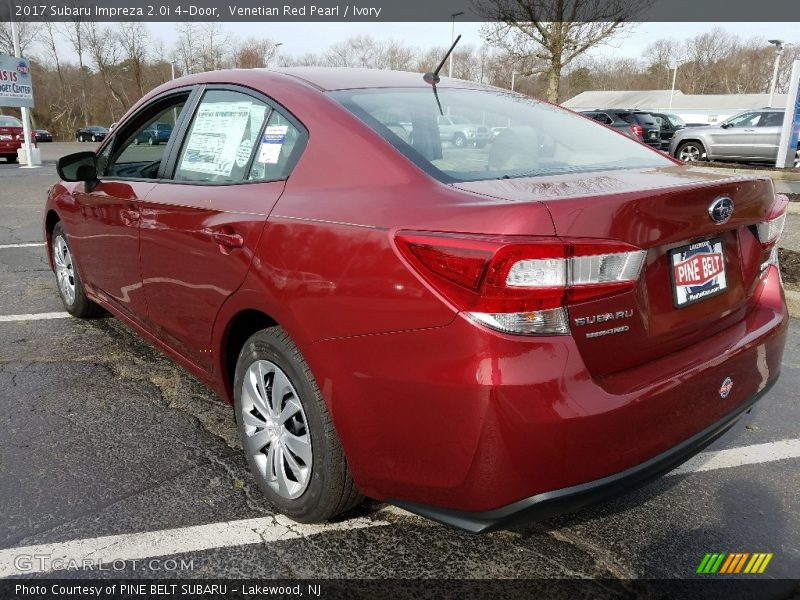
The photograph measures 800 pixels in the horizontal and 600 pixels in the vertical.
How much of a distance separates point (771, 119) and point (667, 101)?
52.4 meters

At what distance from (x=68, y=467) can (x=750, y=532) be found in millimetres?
2745

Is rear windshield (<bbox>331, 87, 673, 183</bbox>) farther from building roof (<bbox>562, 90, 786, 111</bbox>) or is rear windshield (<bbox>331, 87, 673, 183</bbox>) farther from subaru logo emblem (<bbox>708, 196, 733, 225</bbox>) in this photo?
building roof (<bbox>562, 90, 786, 111</bbox>)

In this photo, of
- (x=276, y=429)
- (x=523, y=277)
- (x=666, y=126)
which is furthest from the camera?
(x=666, y=126)

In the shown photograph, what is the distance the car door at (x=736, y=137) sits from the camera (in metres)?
18.2

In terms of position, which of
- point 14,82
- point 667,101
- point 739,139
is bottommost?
point 739,139

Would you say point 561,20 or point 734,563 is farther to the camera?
point 561,20

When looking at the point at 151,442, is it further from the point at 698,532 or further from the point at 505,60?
the point at 505,60

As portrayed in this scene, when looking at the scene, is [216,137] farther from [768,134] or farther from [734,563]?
[768,134]

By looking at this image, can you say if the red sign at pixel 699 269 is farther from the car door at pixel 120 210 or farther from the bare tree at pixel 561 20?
the bare tree at pixel 561 20

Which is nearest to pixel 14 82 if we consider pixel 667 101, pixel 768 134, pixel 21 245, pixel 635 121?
pixel 21 245

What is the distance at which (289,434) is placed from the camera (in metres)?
2.35

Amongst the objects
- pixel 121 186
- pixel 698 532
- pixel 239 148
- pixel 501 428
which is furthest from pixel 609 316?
pixel 121 186

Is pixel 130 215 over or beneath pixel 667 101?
beneath

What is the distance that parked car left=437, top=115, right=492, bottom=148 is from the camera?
2436 millimetres
